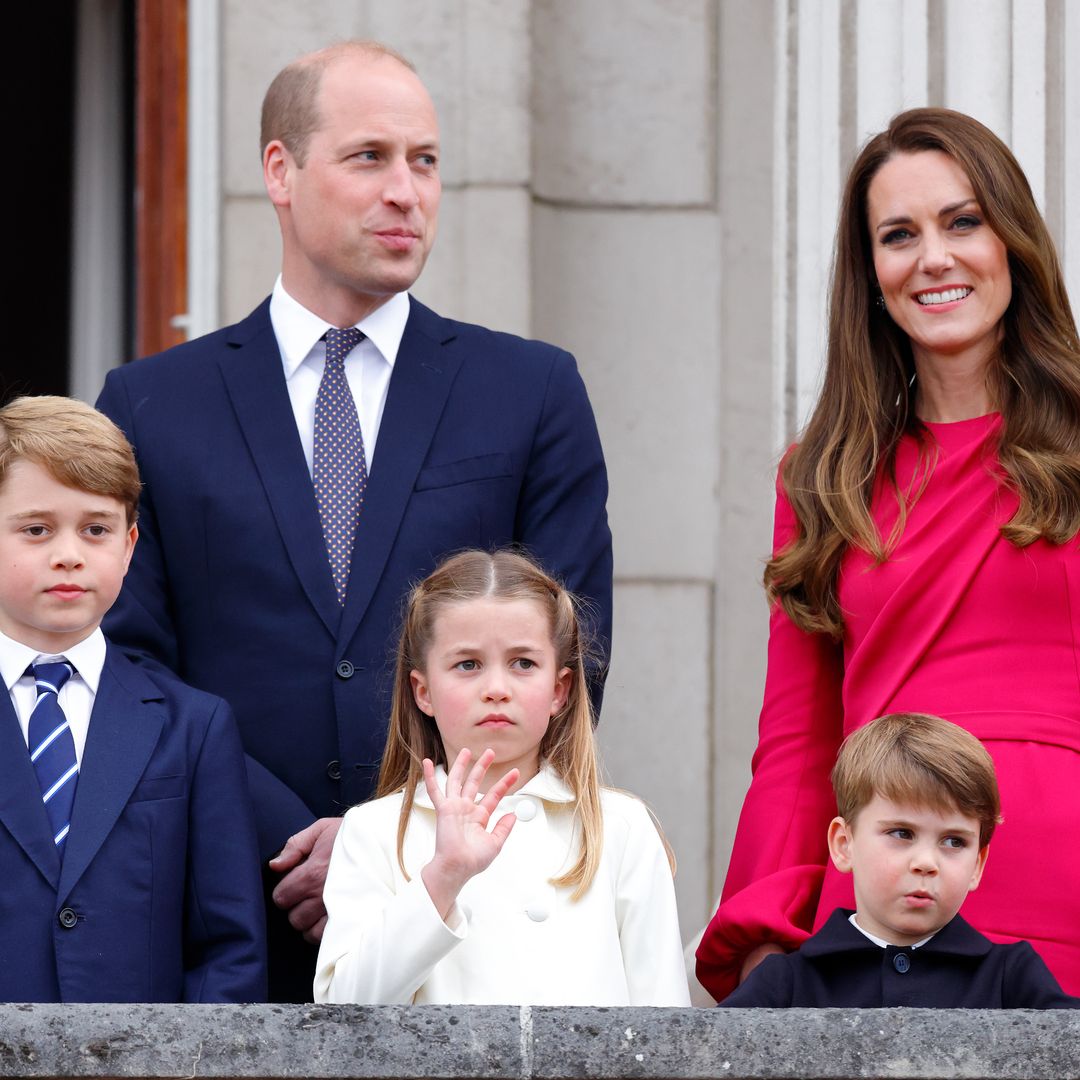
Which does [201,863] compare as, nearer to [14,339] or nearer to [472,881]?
[472,881]

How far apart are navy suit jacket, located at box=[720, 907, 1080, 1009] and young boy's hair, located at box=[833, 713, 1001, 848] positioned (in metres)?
0.15

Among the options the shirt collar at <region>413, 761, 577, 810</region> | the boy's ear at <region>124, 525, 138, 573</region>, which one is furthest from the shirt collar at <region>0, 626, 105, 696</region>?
the shirt collar at <region>413, 761, 577, 810</region>

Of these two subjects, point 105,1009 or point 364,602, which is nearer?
point 105,1009

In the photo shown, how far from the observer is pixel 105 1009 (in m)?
2.56

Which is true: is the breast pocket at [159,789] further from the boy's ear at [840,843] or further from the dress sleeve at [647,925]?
the boy's ear at [840,843]

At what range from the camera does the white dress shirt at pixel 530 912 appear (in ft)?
10.4

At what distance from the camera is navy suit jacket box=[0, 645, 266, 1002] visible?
3.28 meters

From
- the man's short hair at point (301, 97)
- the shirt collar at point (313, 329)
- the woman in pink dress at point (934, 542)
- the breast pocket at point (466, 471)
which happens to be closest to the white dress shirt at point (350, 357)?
the shirt collar at point (313, 329)

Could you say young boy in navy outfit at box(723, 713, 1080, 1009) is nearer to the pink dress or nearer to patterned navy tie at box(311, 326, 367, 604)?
the pink dress

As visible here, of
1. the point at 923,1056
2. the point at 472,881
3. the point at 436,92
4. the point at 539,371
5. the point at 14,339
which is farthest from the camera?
the point at 14,339

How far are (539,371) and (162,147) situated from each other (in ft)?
8.75

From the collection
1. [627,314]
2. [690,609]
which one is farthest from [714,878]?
[627,314]

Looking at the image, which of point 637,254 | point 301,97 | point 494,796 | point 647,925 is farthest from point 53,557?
point 637,254

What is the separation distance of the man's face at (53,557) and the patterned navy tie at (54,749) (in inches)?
1.8
